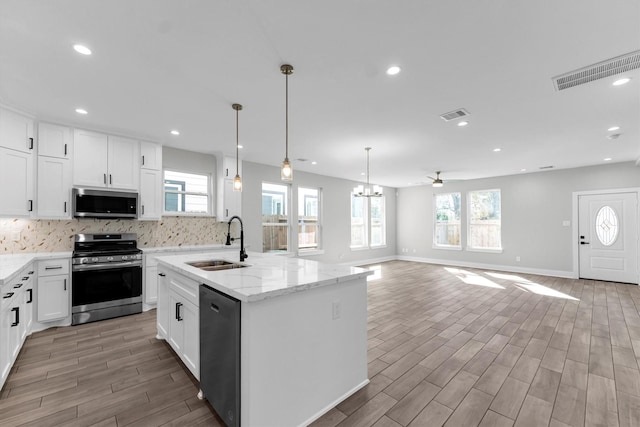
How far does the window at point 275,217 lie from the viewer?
257 inches

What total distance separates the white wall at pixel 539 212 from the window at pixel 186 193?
283 inches

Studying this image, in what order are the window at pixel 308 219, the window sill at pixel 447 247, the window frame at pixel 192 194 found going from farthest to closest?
the window sill at pixel 447 247 < the window at pixel 308 219 < the window frame at pixel 192 194

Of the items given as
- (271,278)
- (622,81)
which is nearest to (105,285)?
(271,278)

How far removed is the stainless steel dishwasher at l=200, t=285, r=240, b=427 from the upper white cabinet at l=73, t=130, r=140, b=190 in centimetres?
332

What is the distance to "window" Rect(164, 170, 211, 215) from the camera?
5098 mm

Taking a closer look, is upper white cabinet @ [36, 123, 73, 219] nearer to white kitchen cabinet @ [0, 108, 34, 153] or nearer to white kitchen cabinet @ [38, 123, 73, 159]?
white kitchen cabinet @ [38, 123, 73, 159]

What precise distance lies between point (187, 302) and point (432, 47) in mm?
2905

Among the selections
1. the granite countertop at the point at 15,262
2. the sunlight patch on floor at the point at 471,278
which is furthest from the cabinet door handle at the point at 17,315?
the sunlight patch on floor at the point at 471,278

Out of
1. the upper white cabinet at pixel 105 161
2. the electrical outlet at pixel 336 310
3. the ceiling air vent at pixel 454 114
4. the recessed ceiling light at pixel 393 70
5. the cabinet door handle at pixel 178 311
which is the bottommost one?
the cabinet door handle at pixel 178 311

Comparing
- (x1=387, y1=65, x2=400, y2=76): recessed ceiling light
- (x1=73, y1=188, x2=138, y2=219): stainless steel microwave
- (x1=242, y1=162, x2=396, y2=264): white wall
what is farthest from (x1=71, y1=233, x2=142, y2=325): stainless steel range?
(x1=387, y1=65, x2=400, y2=76): recessed ceiling light

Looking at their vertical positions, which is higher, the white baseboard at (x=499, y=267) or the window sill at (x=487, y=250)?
the window sill at (x=487, y=250)

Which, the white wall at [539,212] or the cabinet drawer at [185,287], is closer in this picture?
the cabinet drawer at [185,287]

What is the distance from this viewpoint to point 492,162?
6.16 meters

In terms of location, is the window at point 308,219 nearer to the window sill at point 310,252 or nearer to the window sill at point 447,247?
the window sill at point 310,252
